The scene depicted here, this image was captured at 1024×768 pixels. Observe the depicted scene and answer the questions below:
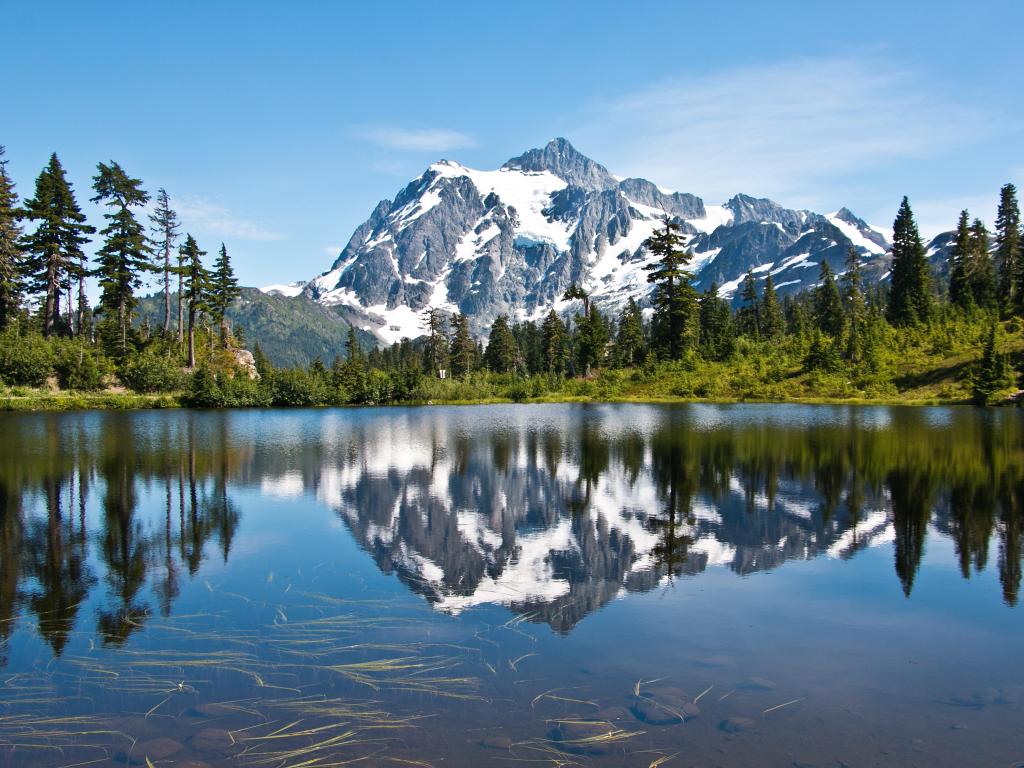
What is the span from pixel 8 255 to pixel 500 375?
6464cm

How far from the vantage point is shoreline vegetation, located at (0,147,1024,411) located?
6975cm

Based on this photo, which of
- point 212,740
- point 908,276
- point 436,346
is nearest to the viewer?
point 212,740

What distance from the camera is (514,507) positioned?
20.6m

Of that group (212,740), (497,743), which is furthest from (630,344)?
(212,740)

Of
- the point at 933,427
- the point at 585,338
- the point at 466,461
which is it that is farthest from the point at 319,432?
the point at 585,338

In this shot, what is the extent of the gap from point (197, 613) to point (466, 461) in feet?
65.1

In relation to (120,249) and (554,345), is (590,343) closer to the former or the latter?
(554,345)

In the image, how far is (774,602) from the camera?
39.7ft

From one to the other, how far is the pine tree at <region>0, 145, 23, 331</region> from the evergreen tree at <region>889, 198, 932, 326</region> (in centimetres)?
11059

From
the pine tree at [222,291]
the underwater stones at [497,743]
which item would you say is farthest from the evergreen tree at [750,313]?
the underwater stones at [497,743]

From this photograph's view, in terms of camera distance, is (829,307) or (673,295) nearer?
(673,295)

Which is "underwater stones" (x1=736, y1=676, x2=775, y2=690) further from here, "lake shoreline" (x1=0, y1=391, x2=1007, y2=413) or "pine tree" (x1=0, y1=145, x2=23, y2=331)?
"pine tree" (x1=0, y1=145, x2=23, y2=331)

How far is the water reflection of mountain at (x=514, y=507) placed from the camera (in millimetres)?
13227

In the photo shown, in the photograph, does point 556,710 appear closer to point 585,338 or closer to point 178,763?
point 178,763
